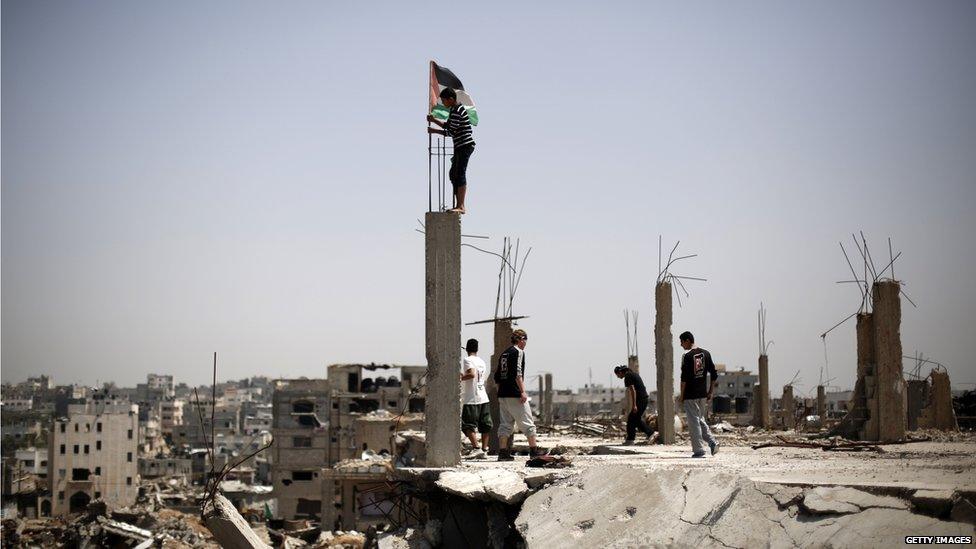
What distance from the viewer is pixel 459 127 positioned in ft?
34.7

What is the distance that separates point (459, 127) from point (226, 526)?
4.98 metres

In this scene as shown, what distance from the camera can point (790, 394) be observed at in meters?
30.3

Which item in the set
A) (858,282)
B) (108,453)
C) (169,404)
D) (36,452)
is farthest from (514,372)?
(169,404)

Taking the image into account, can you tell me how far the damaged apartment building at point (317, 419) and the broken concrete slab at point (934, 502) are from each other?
51572 mm

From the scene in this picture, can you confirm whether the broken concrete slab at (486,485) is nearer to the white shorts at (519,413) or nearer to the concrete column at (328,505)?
the white shorts at (519,413)

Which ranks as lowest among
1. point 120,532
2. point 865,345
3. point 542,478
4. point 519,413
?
point 120,532

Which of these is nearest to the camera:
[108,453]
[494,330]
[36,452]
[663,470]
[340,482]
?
[663,470]

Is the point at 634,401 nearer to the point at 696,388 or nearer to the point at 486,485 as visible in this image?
the point at 696,388

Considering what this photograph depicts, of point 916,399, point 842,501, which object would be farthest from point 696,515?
point 916,399

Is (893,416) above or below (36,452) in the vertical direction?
above

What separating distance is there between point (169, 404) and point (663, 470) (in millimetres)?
147061

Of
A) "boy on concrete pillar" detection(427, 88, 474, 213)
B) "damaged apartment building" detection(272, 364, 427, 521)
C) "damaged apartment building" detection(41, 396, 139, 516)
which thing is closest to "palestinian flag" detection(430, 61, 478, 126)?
"boy on concrete pillar" detection(427, 88, 474, 213)

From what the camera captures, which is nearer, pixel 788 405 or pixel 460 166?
pixel 460 166

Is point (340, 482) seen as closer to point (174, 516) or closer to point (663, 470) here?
point (174, 516)
